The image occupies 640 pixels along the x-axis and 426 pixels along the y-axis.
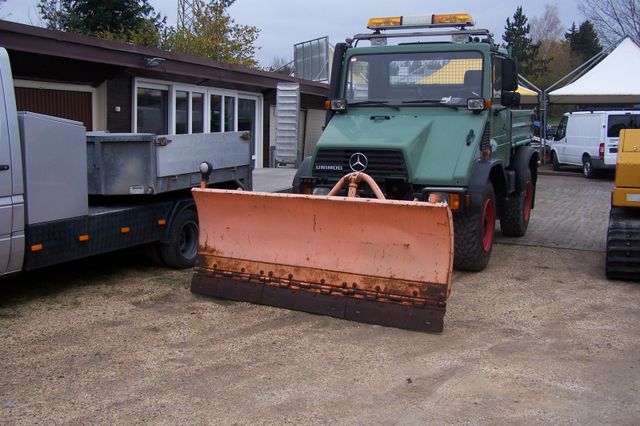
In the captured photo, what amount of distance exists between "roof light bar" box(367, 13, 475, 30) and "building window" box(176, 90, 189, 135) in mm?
6455

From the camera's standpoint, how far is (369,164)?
7.28m

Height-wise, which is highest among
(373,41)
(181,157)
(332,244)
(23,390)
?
(373,41)

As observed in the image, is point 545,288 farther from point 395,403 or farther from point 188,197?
point 188,197

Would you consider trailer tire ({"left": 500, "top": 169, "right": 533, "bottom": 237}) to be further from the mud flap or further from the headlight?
the mud flap

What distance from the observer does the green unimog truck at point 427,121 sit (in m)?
7.22

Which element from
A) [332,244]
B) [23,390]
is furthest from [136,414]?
[332,244]

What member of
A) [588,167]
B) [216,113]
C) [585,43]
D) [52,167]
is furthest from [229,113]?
[585,43]

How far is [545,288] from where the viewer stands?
286 inches

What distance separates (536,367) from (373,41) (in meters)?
5.12

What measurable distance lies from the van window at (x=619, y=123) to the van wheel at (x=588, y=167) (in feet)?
4.80

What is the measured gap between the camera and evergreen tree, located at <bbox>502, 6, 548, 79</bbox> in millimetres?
60688

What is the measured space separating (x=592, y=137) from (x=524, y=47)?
145 feet

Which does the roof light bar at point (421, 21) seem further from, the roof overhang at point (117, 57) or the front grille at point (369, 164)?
the roof overhang at point (117, 57)

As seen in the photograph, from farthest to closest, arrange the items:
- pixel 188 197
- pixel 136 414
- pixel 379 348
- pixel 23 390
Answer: pixel 188 197
pixel 379 348
pixel 23 390
pixel 136 414
